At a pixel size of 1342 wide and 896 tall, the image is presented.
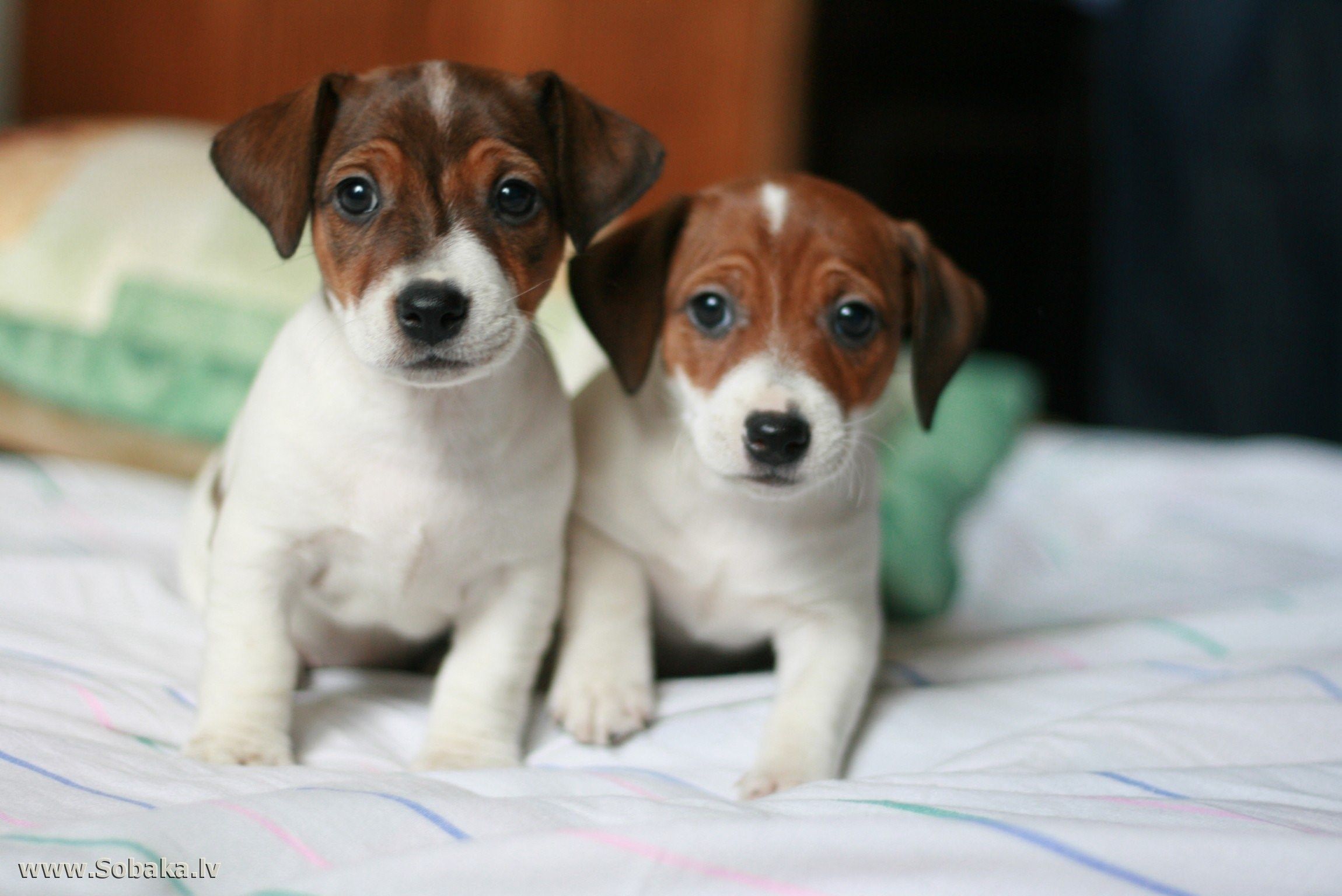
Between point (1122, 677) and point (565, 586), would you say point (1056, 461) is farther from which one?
point (565, 586)

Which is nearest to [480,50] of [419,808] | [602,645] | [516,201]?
[516,201]

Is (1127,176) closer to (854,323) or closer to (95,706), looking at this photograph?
(854,323)

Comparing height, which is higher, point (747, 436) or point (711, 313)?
point (711, 313)

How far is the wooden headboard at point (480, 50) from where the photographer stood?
582 centimetres

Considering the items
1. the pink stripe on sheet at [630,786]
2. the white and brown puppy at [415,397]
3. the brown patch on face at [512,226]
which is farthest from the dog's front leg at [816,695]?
the brown patch on face at [512,226]

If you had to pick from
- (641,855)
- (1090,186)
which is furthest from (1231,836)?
(1090,186)

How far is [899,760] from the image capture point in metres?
2.15

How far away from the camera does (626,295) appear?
2340mm

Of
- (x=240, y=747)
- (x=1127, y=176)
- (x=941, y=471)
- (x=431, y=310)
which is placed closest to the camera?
(x=431, y=310)

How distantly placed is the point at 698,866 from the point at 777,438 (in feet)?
2.80

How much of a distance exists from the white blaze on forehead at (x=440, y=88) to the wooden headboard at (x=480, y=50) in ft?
12.9

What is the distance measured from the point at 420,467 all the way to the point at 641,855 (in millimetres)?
920

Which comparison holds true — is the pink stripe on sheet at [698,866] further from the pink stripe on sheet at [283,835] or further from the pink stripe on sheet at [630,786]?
the pink stripe on sheet at [630,786]

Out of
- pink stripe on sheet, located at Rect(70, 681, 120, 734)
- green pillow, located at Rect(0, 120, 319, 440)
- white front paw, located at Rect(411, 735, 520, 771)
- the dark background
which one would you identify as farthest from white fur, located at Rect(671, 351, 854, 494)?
the dark background
